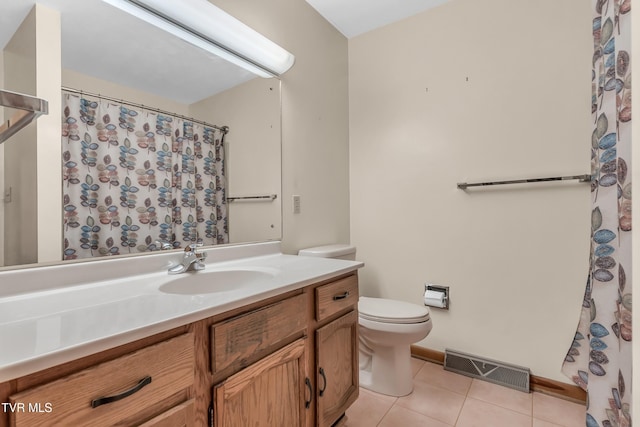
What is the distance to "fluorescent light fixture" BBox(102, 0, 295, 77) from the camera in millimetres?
1187

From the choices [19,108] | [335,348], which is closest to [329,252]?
[335,348]

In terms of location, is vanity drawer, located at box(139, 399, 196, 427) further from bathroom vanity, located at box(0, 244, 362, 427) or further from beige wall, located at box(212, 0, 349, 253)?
beige wall, located at box(212, 0, 349, 253)

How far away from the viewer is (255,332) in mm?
877

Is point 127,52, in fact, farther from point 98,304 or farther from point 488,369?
point 488,369

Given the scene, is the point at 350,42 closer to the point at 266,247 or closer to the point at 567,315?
the point at 266,247

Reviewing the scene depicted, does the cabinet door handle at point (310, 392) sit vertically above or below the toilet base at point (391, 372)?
above

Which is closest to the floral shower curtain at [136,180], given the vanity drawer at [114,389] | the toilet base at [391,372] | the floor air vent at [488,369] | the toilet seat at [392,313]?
the vanity drawer at [114,389]

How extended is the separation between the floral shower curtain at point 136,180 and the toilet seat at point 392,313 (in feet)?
2.82

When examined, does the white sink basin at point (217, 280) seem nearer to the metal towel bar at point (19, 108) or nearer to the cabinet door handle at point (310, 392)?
the cabinet door handle at point (310, 392)

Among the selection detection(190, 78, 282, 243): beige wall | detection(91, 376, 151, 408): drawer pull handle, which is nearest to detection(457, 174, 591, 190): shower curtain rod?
detection(190, 78, 282, 243): beige wall

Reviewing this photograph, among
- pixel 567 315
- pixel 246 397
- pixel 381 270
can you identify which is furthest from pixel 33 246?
pixel 567 315

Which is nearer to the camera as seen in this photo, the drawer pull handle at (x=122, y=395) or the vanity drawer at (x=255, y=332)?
the drawer pull handle at (x=122, y=395)

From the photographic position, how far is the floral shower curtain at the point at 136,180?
3.30ft

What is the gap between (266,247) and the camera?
1.64 m
